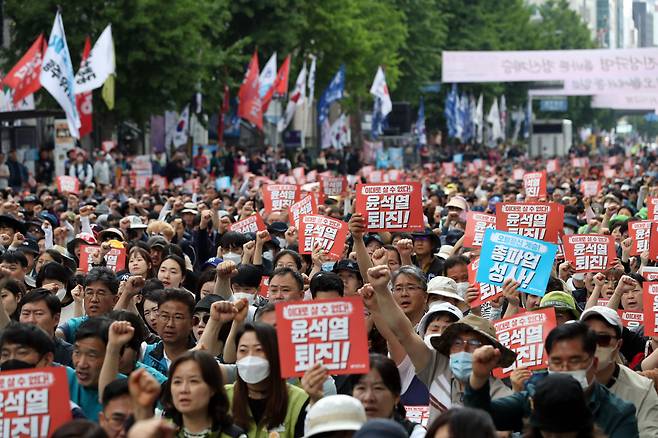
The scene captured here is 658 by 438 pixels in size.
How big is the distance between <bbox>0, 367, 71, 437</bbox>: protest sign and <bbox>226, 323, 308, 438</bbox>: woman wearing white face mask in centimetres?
97

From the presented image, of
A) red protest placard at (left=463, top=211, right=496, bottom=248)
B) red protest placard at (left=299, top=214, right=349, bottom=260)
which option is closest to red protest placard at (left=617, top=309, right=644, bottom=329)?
red protest placard at (left=299, top=214, right=349, bottom=260)

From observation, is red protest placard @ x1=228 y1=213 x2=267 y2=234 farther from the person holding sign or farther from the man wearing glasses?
the person holding sign

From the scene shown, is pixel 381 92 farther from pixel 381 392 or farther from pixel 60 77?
pixel 381 392

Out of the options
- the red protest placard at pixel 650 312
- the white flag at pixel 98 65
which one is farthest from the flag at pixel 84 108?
the red protest placard at pixel 650 312

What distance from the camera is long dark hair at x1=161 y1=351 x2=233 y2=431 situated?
7016 mm

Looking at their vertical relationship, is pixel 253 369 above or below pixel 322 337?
below

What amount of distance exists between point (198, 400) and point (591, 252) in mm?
7157

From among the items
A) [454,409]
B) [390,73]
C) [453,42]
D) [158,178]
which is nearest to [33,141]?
[158,178]

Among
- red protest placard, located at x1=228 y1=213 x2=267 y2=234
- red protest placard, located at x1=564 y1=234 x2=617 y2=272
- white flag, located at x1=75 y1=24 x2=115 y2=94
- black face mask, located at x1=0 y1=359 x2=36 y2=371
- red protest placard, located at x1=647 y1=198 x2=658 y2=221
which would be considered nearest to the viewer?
black face mask, located at x1=0 y1=359 x2=36 y2=371

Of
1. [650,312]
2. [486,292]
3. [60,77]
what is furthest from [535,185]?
[650,312]

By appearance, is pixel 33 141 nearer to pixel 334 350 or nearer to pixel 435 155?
pixel 435 155

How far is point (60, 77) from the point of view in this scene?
89.7 ft

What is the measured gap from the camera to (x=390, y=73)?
186 ft

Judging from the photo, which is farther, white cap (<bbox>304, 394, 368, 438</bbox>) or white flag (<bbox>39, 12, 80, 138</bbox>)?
white flag (<bbox>39, 12, 80, 138</bbox>)
